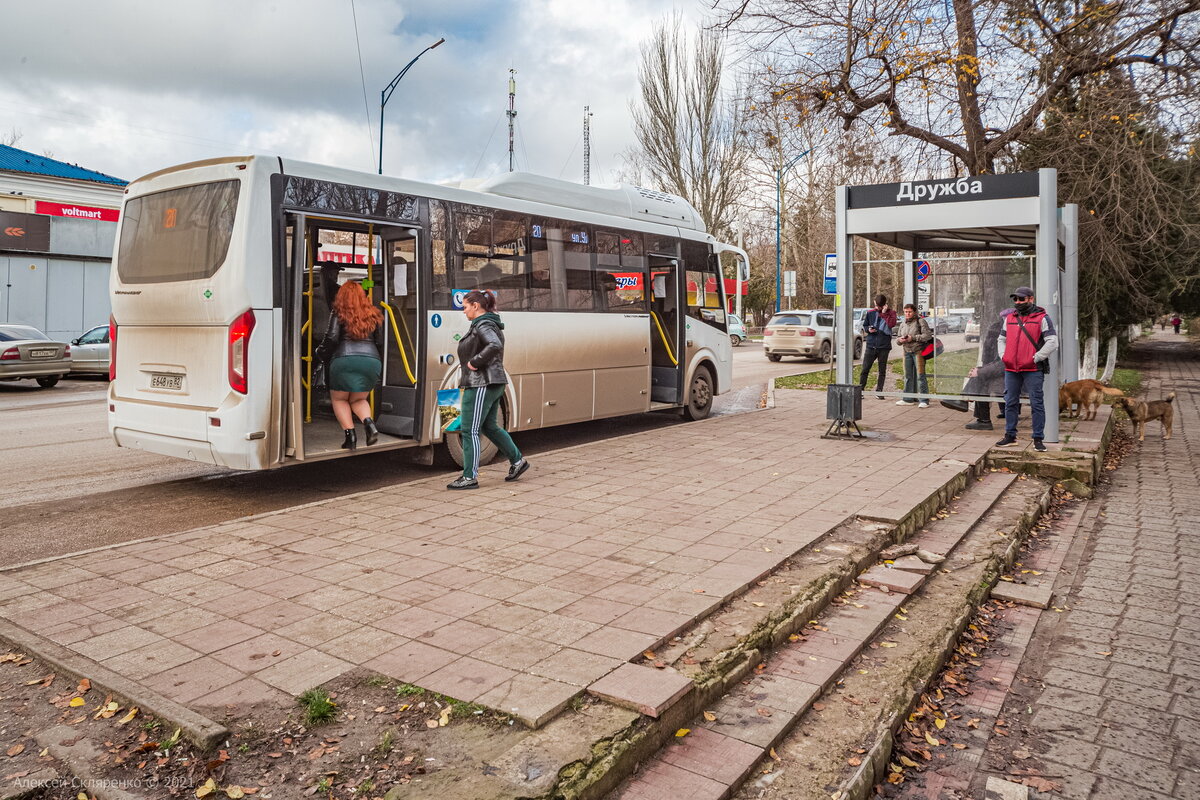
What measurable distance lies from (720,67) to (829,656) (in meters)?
42.9

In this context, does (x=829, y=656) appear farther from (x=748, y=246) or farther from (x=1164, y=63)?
(x=748, y=246)

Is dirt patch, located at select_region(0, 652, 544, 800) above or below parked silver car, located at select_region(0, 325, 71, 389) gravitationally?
below

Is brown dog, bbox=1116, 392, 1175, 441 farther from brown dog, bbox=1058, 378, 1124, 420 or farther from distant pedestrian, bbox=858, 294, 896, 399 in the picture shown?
distant pedestrian, bbox=858, 294, 896, 399

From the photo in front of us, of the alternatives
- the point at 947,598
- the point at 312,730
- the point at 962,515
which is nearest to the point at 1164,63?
the point at 962,515

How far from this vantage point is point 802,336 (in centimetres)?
2822

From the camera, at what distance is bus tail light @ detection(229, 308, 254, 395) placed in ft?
23.5

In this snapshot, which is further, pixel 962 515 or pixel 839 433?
pixel 839 433

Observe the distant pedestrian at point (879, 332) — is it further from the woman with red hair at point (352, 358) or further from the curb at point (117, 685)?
the curb at point (117, 685)

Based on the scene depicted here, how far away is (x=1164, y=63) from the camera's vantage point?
13258 millimetres

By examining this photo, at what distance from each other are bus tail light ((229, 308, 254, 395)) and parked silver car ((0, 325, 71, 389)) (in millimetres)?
14586

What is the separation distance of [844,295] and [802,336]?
16898mm

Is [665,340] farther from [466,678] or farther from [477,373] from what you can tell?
[466,678]

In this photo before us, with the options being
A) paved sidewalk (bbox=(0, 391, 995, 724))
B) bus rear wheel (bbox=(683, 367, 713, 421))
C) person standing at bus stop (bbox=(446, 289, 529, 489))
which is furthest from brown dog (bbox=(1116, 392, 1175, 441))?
person standing at bus stop (bbox=(446, 289, 529, 489))

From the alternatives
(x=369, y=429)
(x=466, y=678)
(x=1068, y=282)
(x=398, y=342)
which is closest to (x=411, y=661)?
(x=466, y=678)
